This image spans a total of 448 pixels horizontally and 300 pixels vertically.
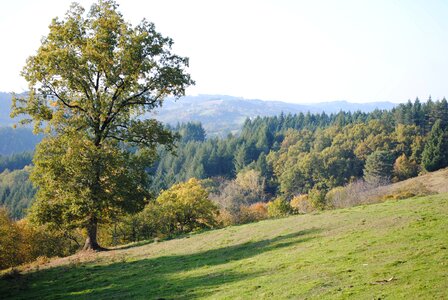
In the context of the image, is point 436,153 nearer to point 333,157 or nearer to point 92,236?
point 333,157

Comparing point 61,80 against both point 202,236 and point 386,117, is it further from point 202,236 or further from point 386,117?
point 386,117

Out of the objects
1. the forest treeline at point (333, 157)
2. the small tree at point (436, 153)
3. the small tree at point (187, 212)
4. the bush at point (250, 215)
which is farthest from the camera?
the forest treeline at point (333, 157)

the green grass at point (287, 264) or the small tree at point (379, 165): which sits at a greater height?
the green grass at point (287, 264)

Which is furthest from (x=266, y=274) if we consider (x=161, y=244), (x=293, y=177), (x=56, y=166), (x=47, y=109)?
(x=293, y=177)

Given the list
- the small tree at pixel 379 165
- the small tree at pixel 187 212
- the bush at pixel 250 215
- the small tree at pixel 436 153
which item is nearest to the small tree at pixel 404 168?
the small tree at pixel 379 165

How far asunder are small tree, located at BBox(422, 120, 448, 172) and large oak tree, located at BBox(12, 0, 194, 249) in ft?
351

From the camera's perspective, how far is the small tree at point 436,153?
118750mm

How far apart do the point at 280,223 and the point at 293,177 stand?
12096cm

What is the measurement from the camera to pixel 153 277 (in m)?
21.3

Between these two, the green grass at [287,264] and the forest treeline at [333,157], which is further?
the forest treeline at [333,157]

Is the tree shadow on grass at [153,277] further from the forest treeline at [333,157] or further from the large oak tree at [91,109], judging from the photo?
the forest treeline at [333,157]

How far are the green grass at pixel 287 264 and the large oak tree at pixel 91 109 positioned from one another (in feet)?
14.0

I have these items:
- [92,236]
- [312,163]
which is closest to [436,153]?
[312,163]

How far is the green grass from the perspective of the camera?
1394 cm
